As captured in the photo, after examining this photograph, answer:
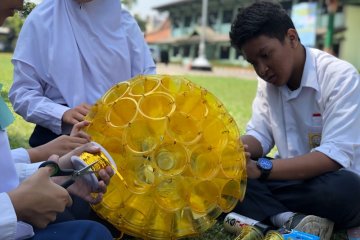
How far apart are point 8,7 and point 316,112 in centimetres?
146

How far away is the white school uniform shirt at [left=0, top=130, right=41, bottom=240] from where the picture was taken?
44.9 inches

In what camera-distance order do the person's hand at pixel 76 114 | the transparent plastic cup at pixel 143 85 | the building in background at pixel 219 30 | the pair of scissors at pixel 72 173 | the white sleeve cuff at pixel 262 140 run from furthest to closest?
the building in background at pixel 219 30
the white sleeve cuff at pixel 262 140
the person's hand at pixel 76 114
the transparent plastic cup at pixel 143 85
the pair of scissors at pixel 72 173

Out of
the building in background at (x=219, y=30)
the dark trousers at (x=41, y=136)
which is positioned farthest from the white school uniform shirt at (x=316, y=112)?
the building in background at (x=219, y=30)

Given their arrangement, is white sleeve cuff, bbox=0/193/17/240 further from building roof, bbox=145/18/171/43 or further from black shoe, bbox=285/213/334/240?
building roof, bbox=145/18/171/43

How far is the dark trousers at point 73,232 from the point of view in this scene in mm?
1296

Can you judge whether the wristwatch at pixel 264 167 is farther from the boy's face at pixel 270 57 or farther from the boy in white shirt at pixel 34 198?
the boy in white shirt at pixel 34 198

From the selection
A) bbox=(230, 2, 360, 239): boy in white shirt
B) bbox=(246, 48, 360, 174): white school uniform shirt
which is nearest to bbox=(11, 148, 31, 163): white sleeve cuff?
bbox=(230, 2, 360, 239): boy in white shirt

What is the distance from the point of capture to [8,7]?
136cm

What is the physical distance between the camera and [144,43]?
8.53ft

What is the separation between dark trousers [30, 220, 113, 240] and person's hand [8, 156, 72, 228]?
0.33 ft

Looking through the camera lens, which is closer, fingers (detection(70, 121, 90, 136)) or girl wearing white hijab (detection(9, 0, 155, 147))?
fingers (detection(70, 121, 90, 136))

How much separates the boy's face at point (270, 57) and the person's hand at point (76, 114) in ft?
2.44

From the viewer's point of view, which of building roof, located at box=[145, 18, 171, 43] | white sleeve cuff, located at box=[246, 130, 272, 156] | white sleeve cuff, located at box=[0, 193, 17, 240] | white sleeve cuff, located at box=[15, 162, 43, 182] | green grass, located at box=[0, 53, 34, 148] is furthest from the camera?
building roof, located at box=[145, 18, 171, 43]

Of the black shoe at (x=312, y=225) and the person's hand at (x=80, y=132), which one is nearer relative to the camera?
the person's hand at (x=80, y=132)
